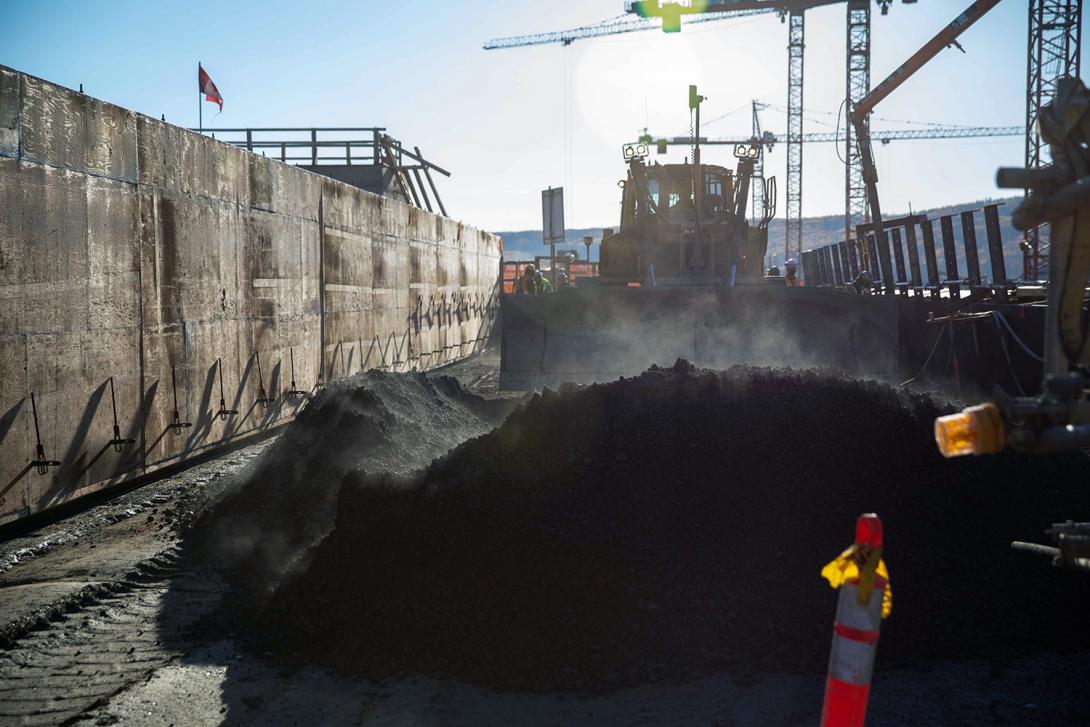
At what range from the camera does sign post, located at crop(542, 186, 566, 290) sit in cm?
2114

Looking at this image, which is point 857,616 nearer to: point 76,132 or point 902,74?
point 76,132

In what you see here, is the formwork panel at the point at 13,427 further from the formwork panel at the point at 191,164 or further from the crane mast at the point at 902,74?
the crane mast at the point at 902,74

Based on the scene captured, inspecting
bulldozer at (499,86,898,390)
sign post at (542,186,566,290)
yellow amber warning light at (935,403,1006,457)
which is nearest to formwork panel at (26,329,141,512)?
bulldozer at (499,86,898,390)

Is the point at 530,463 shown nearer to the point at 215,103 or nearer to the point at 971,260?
the point at 971,260

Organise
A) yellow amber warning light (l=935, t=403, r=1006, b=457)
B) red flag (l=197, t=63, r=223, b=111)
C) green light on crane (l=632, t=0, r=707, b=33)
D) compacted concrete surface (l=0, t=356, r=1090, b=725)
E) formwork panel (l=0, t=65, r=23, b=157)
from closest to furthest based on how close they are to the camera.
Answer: yellow amber warning light (l=935, t=403, r=1006, b=457)
compacted concrete surface (l=0, t=356, r=1090, b=725)
formwork panel (l=0, t=65, r=23, b=157)
red flag (l=197, t=63, r=223, b=111)
green light on crane (l=632, t=0, r=707, b=33)

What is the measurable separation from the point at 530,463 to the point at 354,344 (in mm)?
8842

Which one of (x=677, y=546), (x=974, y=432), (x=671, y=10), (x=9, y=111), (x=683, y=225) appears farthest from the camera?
(x=671, y=10)

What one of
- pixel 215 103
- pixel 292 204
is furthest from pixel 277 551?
pixel 215 103

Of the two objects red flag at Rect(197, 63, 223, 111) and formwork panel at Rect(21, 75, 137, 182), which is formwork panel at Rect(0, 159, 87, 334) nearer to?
formwork panel at Rect(21, 75, 137, 182)

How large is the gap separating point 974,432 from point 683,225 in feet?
45.4

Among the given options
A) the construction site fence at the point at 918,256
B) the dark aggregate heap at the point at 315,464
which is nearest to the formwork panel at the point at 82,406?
the dark aggregate heap at the point at 315,464

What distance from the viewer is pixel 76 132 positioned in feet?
23.4

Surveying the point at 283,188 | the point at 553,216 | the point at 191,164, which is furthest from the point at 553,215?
the point at 191,164

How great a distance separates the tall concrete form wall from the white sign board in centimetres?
779
